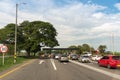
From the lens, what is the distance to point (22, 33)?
8269 cm

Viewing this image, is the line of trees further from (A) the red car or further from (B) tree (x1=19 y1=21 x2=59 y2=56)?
(A) the red car

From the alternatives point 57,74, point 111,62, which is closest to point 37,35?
Result: point 111,62

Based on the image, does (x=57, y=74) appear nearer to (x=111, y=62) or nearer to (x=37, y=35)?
(x=111, y=62)

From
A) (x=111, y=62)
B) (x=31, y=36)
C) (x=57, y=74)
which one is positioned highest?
(x=31, y=36)

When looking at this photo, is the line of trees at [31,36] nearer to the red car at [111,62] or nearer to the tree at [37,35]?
the tree at [37,35]

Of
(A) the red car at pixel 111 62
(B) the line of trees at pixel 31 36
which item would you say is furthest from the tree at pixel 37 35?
(A) the red car at pixel 111 62

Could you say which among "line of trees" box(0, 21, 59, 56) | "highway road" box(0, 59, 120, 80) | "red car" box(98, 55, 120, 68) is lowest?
"highway road" box(0, 59, 120, 80)

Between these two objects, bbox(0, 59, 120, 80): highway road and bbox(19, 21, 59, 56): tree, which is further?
bbox(19, 21, 59, 56): tree

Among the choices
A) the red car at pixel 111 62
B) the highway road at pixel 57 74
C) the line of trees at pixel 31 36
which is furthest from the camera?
the line of trees at pixel 31 36

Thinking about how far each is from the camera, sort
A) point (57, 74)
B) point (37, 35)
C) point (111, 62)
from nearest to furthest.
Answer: point (57, 74), point (111, 62), point (37, 35)

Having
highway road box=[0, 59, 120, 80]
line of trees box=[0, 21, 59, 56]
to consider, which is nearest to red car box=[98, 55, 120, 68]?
highway road box=[0, 59, 120, 80]

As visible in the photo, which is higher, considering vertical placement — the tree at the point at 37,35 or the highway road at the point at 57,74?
the tree at the point at 37,35

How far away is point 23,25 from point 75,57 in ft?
85.5

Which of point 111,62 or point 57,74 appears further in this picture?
point 111,62
